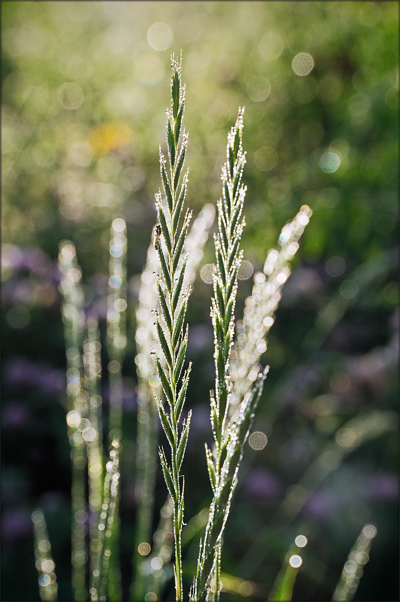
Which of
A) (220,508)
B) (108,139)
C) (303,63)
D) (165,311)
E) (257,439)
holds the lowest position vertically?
(257,439)

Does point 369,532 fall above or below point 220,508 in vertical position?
below

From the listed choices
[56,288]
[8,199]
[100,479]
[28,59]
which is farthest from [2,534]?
[28,59]

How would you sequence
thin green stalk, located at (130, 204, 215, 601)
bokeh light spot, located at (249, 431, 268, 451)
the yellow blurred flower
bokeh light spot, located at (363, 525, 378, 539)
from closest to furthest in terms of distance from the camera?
thin green stalk, located at (130, 204, 215, 601) < bokeh light spot, located at (363, 525, 378, 539) < bokeh light spot, located at (249, 431, 268, 451) < the yellow blurred flower

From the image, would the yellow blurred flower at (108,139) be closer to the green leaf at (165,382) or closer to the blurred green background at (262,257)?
the blurred green background at (262,257)

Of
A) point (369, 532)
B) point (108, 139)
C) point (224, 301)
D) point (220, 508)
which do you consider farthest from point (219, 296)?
point (108, 139)

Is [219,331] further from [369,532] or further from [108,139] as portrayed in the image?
[108,139]

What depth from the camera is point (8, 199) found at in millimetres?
2100

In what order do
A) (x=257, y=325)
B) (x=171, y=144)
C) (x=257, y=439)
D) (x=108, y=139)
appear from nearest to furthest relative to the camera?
(x=171, y=144) < (x=257, y=325) < (x=257, y=439) < (x=108, y=139)

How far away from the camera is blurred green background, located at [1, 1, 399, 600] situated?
49.0 inches

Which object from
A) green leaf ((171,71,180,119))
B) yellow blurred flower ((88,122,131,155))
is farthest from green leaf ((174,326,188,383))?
yellow blurred flower ((88,122,131,155))

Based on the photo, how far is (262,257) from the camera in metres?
1.10

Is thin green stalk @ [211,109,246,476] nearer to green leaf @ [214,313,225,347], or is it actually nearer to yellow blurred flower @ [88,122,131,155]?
green leaf @ [214,313,225,347]

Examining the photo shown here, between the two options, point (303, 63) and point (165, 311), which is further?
point (303, 63)

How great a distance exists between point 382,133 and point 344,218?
689 mm
